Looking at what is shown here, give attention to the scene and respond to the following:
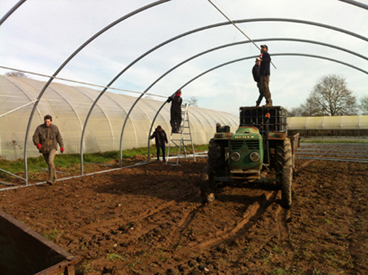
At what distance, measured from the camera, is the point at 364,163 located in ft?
40.2

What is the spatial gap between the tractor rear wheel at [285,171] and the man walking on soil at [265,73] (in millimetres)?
2406

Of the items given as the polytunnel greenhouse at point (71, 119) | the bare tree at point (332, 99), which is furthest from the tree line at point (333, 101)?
the polytunnel greenhouse at point (71, 119)

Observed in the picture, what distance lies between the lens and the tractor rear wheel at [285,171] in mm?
5559

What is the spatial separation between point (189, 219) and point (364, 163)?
427 inches

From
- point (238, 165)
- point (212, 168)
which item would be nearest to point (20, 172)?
point (212, 168)

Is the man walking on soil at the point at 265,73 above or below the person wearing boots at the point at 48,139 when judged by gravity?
above

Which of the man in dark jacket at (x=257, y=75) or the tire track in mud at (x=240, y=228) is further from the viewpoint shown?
the man in dark jacket at (x=257, y=75)

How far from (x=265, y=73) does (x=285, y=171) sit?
371 centimetres

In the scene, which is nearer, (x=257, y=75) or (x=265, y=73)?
(x=265, y=73)

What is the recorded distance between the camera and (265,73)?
830cm

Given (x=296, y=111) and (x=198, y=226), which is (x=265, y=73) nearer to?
(x=198, y=226)

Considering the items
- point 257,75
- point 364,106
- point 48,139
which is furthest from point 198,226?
point 364,106

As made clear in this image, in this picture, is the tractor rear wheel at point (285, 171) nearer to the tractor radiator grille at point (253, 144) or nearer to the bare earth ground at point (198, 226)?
the bare earth ground at point (198, 226)

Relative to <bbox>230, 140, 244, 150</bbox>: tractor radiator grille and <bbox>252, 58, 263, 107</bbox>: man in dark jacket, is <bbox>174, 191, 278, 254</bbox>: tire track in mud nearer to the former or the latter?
<bbox>230, 140, 244, 150</bbox>: tractor radiator grille
